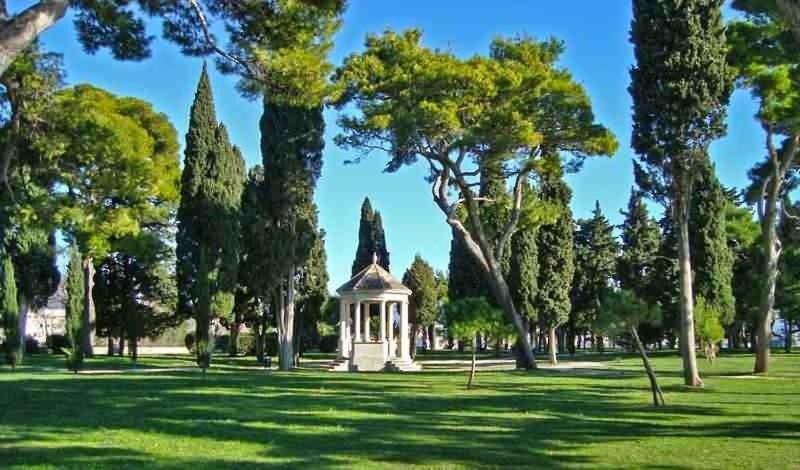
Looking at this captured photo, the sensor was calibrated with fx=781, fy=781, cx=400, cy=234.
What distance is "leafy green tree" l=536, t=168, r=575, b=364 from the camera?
115 feet

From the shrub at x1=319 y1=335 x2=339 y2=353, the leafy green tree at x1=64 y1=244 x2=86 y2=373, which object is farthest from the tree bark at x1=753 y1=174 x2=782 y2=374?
the shrub at x1=319 y1=335 x2=339 y2=353

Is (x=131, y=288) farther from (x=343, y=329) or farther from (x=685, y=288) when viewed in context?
(x=685, y=288)

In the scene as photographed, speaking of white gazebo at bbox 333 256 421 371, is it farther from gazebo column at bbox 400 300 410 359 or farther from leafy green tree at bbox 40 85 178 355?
leafy green tree at bbox 40 85 178 355

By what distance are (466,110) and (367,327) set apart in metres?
14.7

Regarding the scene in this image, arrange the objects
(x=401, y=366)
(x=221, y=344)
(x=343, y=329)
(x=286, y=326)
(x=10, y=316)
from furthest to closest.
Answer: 1. (x=221, y=344)
2. (x=343, y=329)
3. (x=286, y=326)
4. (x=401, y=366)
5. (x=10, y=316)

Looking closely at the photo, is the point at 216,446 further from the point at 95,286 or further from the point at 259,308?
the point at 95,286

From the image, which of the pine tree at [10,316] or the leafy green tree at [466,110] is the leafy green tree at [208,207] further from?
the leafy green tree at [466,110]

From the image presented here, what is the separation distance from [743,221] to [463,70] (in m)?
29.0

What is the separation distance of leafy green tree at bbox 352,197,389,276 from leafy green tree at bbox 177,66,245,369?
1378 centimetres

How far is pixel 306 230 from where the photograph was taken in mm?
32969

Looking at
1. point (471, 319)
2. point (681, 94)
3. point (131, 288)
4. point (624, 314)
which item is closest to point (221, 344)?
point (131, 288)

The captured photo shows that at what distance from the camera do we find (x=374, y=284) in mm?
34750

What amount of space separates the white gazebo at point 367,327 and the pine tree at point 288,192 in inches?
111

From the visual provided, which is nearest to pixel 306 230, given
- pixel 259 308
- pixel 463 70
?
pixel 259 308
